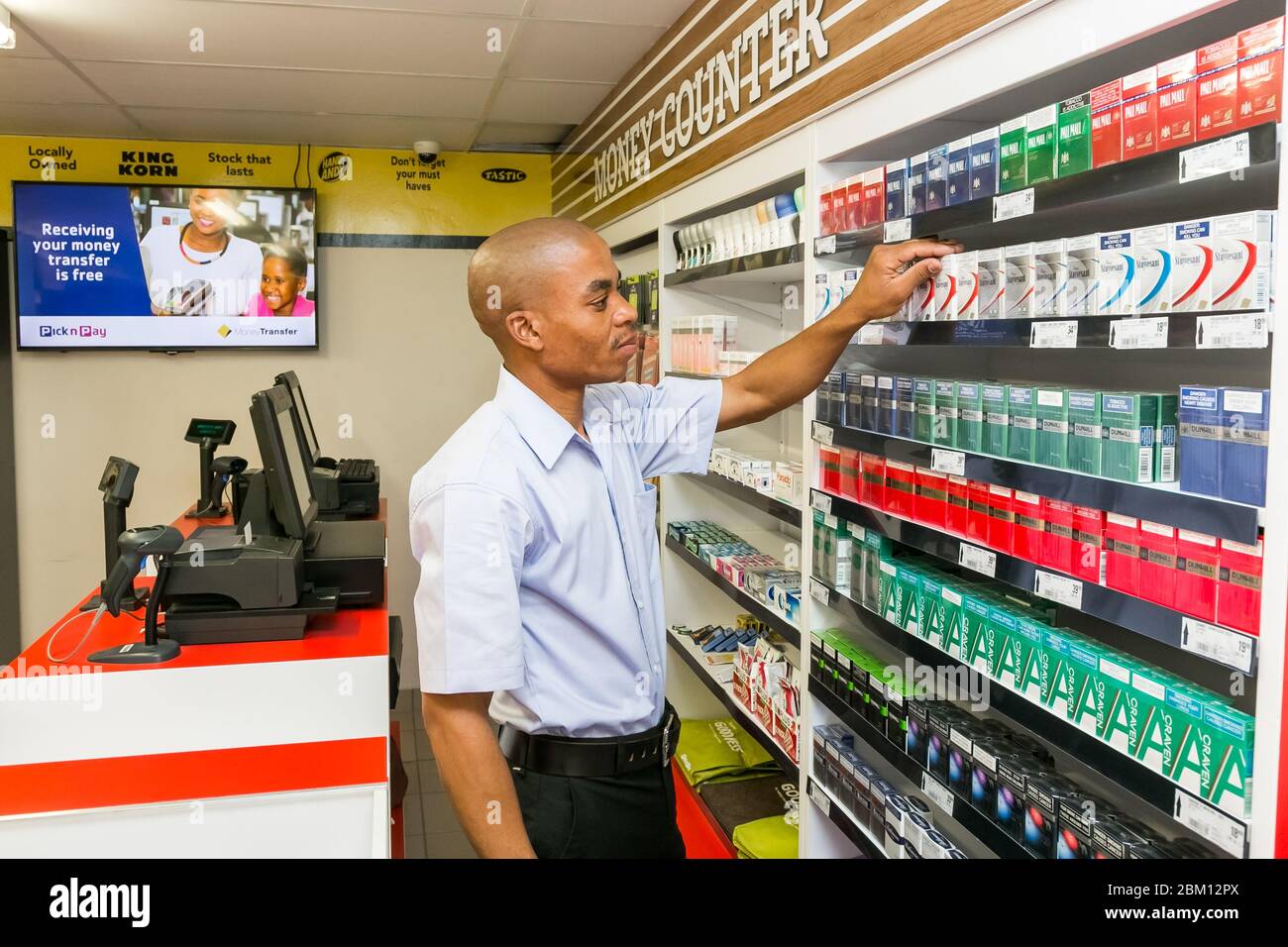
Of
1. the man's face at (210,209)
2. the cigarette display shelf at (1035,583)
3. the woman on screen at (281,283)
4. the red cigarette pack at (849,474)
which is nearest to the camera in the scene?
the cigarette display shelf at (1035,583)

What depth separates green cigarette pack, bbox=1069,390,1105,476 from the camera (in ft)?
5.93

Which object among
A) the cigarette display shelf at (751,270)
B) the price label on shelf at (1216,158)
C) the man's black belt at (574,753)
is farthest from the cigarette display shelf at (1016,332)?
the man's black belt at (574,753)

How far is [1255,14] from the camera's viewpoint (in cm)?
172

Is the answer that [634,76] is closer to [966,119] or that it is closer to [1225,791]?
[966,119]

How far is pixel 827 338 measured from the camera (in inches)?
93.4

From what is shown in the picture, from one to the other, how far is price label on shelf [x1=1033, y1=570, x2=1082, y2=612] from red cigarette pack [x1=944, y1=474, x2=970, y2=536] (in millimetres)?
269

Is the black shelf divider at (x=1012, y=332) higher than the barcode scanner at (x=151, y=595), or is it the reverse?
the black shelf divider at (x=1012, y=332)

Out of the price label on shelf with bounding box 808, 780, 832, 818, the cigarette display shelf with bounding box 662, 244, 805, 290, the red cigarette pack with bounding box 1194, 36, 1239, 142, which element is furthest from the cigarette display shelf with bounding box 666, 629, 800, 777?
the red cigarette pack with bounding box 1194, 36, 1239, 142

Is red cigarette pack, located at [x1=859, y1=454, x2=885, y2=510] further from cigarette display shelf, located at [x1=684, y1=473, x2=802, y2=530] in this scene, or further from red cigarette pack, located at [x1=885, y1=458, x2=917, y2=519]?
cigarette display shelf, located at [x1=684, y1=473, x2=802, y2=530]

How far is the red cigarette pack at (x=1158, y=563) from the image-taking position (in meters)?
1.66

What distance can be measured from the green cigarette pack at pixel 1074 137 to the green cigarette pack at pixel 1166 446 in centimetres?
43

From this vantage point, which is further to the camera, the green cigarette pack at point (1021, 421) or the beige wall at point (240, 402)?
the beige wall at point (240, 402)

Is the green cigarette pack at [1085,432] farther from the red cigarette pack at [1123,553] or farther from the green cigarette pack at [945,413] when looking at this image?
the green cigarette pack at [945,413]

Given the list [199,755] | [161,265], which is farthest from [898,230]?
Answer: [161,265]
